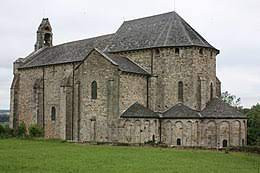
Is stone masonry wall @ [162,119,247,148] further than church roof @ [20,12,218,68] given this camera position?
No

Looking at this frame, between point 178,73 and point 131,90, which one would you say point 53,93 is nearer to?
point 131,90

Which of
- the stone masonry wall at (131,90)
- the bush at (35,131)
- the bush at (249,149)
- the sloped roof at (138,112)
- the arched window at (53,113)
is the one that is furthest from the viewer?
the arched window at (53,113)

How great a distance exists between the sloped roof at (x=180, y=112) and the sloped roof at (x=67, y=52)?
1375 cm

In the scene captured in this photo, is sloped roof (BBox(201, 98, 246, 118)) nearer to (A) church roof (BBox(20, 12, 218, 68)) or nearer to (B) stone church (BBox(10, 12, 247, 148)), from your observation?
(B) stone church (BBox(10, 12, 247, 148))

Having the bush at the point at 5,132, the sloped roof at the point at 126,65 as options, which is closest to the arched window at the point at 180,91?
the sloped roof at the point at 126,65

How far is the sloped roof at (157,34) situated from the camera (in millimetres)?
52062

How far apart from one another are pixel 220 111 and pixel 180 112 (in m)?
4.34

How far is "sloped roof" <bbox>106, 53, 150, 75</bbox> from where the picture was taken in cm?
5047

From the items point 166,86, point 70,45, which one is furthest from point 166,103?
point 70,45

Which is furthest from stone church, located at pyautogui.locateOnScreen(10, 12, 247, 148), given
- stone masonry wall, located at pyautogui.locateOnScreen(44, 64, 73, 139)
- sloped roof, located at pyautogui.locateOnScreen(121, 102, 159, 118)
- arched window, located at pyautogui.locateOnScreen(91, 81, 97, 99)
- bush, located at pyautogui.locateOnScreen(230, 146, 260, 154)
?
bush, located at pyautogui.locateOnScreen(230, 146, 260, 154)

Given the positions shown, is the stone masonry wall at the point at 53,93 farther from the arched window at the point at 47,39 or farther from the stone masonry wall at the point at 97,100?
the arched window at the point at 47,39

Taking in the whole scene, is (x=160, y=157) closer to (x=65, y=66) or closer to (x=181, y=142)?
(x=181, y=142)

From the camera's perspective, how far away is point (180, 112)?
161 ft

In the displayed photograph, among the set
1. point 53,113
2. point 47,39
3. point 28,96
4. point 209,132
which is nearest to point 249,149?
point 209,132
